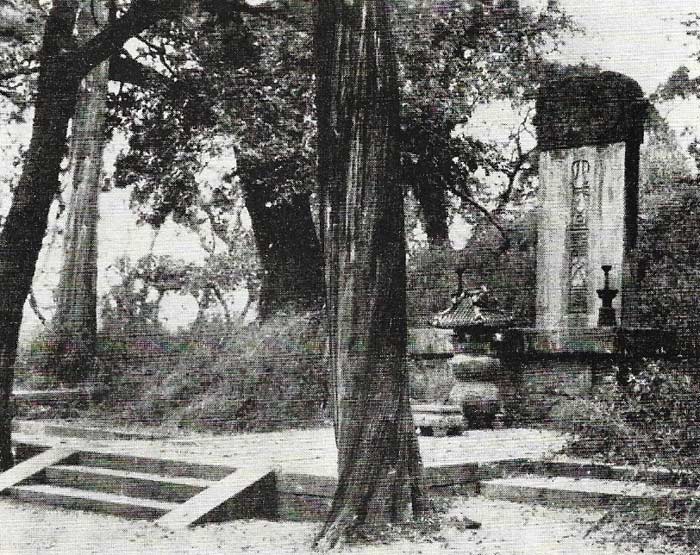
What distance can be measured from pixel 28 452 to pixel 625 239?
5067 mm

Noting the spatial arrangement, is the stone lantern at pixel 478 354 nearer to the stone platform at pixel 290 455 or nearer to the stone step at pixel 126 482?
the stone platform at pixel 290 455

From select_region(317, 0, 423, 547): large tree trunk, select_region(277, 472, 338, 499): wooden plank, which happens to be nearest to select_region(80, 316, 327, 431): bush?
select_region(277, 472, 338, 499): wooden plank

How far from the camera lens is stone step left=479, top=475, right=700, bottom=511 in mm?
4281

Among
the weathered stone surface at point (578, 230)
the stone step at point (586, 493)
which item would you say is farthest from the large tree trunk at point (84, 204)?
the weathered stone surface at point (578, 230)

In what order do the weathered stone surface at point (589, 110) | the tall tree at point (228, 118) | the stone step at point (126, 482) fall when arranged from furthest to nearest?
the weathered stone surface at point (589, 110) < the tall tree at point (228, 118) < the stone step at point (126, 482)

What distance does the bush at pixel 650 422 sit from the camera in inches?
184

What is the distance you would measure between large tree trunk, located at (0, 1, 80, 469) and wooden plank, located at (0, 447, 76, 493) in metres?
0.14

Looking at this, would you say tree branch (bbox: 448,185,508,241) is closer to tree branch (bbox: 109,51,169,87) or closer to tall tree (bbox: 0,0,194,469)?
tree branch (bbox: 109,51,169,87)

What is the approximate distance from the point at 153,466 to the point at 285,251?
2.52 meters

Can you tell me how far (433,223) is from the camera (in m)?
6.70

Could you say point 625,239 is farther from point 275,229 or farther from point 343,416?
point 343,416

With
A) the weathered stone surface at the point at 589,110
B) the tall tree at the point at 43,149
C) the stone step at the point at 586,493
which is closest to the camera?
the stone step at the point at 586,493

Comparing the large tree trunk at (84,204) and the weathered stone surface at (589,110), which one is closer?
the large tree trunk at (84,204)

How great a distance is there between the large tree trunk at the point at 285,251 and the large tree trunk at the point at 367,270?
8.28 feet
